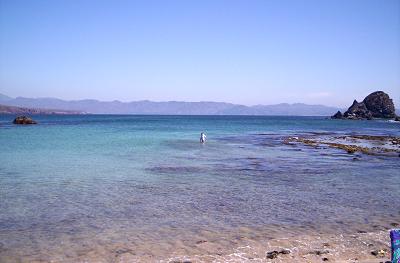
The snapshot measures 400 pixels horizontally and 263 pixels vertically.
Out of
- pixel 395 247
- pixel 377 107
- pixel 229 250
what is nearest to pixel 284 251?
pixel 229 250

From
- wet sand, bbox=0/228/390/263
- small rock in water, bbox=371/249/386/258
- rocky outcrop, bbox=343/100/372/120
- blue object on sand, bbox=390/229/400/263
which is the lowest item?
wet sand, bbox=0/228/390/263

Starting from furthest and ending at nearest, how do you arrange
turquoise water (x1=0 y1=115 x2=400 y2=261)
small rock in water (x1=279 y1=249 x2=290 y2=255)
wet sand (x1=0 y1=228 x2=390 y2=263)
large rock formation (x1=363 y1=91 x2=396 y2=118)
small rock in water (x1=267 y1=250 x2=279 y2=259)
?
1. large rock formation (x1=363 y1=91 x2=396 y2=118)
2. turquoise water (x1=0 y1=115 x2=400 y2=261)
3. small rock in water (x1=279 y1=249 x2=290 y2=255)
4. small rock in water (x1=267 y1=250 x2=279 y2=259)
5. wet sand (x1=0 y1=228 x2=390 y2=263)

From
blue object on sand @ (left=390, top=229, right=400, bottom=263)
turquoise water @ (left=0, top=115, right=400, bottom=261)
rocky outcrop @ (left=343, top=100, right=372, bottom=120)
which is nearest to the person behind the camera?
blue object on sand @ (left=390, top=229, right=400, bottom=263)

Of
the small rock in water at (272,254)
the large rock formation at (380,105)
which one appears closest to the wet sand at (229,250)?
the small rock in water at (272,254)

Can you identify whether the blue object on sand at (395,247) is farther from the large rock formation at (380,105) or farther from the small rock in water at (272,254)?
the large rock formation at (380,105)

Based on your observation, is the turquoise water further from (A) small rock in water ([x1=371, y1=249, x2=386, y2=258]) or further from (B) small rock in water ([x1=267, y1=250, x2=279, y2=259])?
(A) small rock in water ([x1=371, y1=249, x2=386, y2=258])

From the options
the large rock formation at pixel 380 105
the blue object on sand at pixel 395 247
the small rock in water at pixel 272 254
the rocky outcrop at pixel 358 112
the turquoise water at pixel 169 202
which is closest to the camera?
the blue object on sand at pixel 395 247

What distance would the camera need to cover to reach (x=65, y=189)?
17.1 m

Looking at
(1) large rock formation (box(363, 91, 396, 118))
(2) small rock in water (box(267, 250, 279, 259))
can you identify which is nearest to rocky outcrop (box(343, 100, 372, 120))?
(1) large rock formation (box(363, 91, 396, 118))

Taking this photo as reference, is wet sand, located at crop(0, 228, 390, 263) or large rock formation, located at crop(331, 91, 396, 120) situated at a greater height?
large rock formation, located at crop(331, 91, 396, 120)

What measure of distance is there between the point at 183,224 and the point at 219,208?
7.87 ft

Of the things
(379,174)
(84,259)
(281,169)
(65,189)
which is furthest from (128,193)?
(379,174)

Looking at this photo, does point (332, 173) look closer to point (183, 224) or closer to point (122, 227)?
point (183, 224)

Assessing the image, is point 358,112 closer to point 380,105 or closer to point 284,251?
point 380,105
